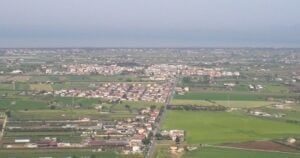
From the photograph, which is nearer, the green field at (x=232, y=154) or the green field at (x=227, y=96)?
the green field at (x=232, y=154)

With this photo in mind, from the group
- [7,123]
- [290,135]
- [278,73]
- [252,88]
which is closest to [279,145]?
[290,135]

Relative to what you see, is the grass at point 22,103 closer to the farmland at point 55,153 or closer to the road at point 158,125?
the road at point 158,125

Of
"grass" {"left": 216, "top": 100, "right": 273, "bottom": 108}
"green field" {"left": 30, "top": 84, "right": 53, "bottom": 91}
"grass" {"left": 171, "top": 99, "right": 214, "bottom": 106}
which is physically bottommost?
"grass" {"left": 216, "top": 100, "right": 273, "bottom": 108}

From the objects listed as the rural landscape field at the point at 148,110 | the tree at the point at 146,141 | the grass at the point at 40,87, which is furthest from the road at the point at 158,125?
the grass at the point at 40,87

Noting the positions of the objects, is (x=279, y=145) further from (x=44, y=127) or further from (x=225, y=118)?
(x=44, y=127)

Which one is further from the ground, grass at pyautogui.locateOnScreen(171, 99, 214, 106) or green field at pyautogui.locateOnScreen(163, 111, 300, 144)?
grass at pyautogui.locateOnScreen(171, 99, 214, 106)

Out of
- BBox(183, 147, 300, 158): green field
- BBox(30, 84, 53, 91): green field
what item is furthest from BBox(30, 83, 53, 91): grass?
BBox(183, 147, 300, 158): green field

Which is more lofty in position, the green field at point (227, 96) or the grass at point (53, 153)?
the green field at point (227, 96)

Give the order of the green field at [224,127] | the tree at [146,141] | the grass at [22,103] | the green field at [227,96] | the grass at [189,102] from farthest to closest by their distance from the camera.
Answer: the green field at [227,96] < the grass at [189,102] < the grass at [22,103] < the green field at [224,127] < the tree at [146,141]

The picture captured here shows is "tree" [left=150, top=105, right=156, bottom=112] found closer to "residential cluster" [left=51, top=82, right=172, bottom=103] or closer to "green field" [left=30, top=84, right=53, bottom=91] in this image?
"residential cluster" [left=51, top=82, right=172, bottom=103]

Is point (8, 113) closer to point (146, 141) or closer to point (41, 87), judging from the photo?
point (146, 141)
